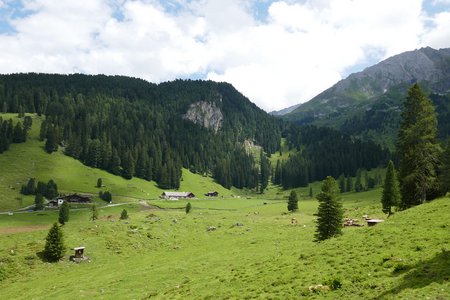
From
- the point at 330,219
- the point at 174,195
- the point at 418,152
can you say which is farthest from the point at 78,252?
the point at 174,195

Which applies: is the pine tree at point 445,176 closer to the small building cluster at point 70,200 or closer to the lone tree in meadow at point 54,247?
the lone tree in meadow at point 54,247

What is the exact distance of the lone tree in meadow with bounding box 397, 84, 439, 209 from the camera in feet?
175

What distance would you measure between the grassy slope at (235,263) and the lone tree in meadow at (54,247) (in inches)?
62.8

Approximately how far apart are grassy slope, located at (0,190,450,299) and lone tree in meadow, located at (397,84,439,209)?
41.9ft

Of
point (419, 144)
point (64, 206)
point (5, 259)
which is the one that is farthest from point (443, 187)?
point (64, 206)

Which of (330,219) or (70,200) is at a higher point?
(330,219)

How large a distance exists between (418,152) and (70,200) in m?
134

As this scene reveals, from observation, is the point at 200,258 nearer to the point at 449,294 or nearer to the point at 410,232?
the point at 410,232

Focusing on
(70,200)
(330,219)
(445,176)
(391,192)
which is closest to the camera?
(330,219)

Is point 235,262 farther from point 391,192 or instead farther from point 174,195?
point 174,195

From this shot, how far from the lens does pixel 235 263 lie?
142 feet

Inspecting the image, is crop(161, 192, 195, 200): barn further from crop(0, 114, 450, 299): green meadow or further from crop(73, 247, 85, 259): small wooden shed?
crop(73, 247, 85, 259): small wooden shed

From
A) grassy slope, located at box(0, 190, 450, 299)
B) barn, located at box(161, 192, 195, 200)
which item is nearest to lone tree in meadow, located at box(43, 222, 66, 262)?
grassy slope, located at box(0, 190, 450, 299)

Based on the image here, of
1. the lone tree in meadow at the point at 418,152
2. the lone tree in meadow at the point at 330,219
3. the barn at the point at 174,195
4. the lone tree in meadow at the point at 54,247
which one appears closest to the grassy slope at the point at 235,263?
the lone tree in meadow at the point at 54,247
